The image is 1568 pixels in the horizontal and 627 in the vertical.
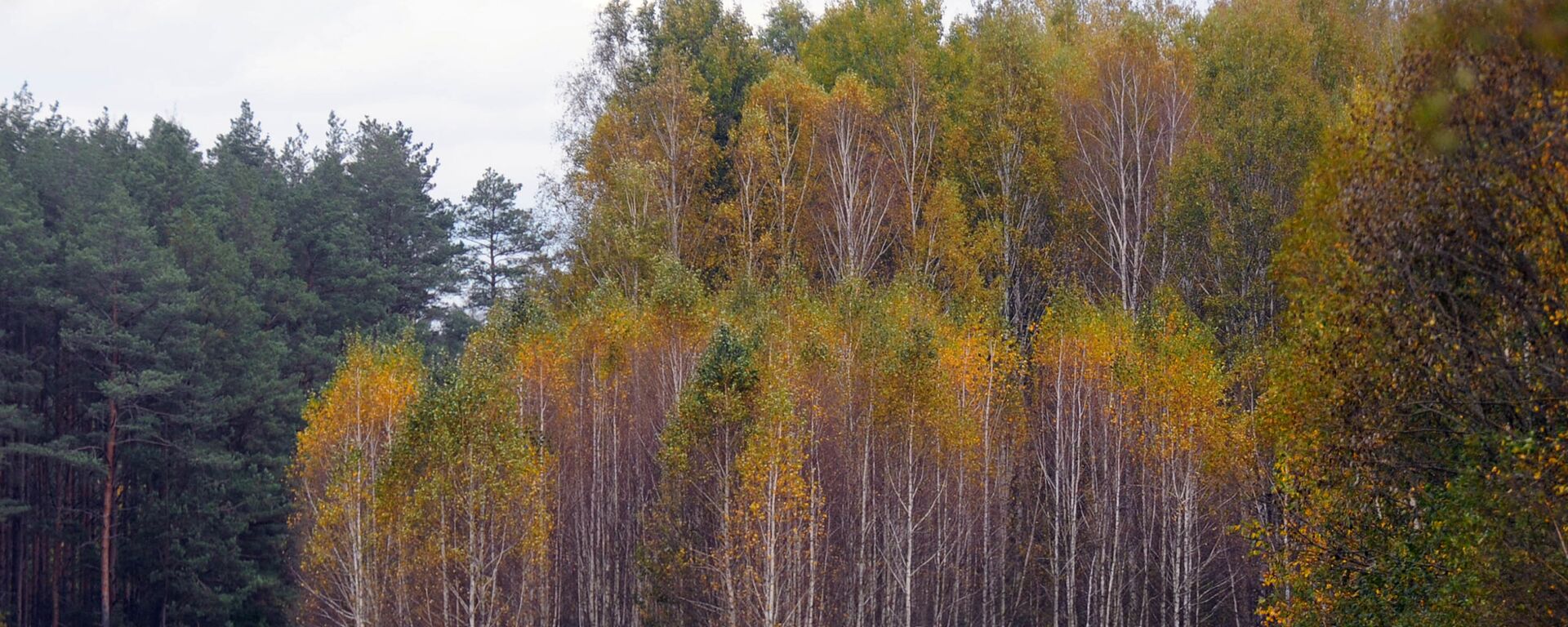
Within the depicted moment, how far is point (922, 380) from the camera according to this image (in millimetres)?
35094

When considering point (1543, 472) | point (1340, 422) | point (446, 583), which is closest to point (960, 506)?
point (446, 583)

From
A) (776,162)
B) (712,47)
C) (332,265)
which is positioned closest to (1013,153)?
(776,162)

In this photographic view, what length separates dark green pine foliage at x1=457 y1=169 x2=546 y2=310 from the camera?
68875mm

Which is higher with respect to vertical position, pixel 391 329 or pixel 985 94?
pixel 985 94

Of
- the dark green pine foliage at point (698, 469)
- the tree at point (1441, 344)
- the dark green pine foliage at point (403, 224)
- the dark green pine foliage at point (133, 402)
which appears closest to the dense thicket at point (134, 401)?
the dark green pine foliage at point (133, 402)

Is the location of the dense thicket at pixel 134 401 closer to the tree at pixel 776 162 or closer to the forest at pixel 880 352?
the forest at pixel 880 352

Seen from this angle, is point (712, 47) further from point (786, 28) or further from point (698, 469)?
point (698, 469)

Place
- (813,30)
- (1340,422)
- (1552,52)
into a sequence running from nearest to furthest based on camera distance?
(1552,52), (1340,422), (813,30)

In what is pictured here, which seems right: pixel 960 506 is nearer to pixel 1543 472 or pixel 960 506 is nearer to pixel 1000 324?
pixel 1000 324

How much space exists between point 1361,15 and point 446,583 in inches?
1389

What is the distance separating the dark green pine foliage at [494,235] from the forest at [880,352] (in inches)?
289

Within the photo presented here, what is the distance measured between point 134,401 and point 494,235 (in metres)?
26.1

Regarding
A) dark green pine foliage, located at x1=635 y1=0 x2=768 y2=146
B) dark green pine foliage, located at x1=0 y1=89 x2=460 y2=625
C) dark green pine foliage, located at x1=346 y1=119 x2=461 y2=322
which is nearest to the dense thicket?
dark green pine foliage, located at x1=0 y1=89 x2=460 y2=625

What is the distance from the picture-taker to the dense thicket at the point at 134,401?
149 ft
